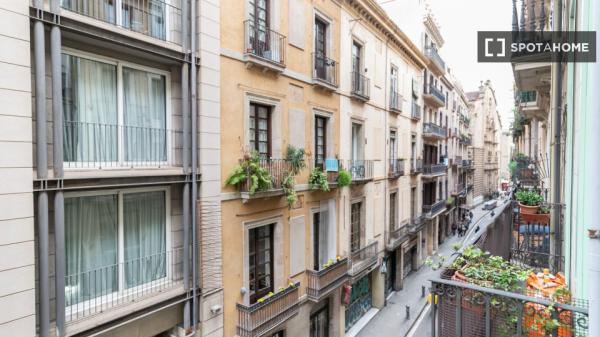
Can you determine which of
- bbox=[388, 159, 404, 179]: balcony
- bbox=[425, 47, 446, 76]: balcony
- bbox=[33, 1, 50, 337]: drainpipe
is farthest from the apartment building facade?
bbox=[425, 47, 446, 76]: balcony

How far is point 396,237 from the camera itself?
18.9m

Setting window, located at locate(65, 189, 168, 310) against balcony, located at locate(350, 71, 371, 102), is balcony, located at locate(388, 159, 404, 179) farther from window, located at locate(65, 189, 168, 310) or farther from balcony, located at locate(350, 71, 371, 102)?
window, located at locate(65, 189, 168, 310)

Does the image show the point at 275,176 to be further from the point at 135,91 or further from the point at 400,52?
the point at 400,52

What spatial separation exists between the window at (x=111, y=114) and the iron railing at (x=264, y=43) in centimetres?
287

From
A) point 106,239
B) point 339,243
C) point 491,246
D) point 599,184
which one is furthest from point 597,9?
point 339,243

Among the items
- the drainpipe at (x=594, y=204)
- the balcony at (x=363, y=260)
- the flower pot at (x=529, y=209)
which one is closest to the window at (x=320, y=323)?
the balcony at (x=363, y=260)

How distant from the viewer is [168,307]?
23.5 feet

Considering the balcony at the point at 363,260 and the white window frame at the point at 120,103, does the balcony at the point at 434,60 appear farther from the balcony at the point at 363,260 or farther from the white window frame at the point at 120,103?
the white window frame at the point at 120,103

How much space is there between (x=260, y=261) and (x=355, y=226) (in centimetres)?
626

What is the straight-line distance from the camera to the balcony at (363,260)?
46.0 ft

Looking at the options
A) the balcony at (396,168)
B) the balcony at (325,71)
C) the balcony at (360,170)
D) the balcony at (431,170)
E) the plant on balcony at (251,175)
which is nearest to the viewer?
the plant on balcony at (251,175)

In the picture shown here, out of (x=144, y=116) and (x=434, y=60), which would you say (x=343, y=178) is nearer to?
(x=144, y=116)

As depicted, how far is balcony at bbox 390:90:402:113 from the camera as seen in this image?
1866 cm

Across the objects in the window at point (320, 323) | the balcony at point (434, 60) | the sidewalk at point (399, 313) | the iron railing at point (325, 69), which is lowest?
the sidewalk at point (399, 313)
